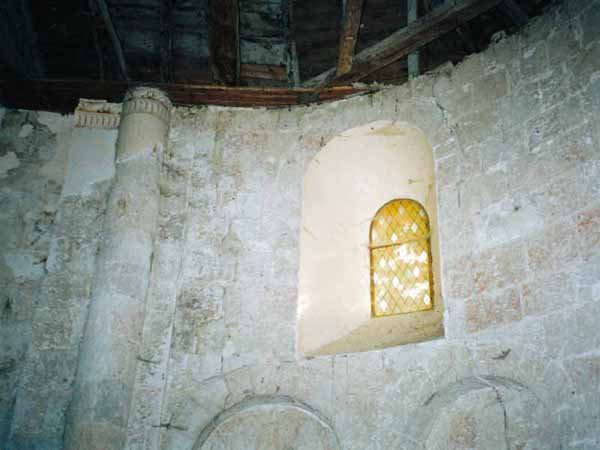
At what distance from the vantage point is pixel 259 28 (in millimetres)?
7055

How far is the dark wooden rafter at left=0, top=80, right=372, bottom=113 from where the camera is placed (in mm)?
6895

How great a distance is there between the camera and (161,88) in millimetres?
6945

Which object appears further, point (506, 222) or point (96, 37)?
point (96, 37)

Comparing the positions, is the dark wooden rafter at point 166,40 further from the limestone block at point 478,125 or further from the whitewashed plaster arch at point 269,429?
the whitewashed plaster arch at point 269,429

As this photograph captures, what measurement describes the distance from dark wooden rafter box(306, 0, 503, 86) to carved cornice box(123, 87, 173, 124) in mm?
1330

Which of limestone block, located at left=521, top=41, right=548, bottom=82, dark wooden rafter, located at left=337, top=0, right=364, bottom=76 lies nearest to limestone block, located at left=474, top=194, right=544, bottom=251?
limestone block, located at left=521, top=41, right=548, bottom=82

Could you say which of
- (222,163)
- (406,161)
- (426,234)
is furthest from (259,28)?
(426,234)

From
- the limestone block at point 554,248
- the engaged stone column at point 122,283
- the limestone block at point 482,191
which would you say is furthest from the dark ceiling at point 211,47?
the limestone block at point 554,248

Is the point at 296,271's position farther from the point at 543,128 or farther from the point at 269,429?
the point at 543,128

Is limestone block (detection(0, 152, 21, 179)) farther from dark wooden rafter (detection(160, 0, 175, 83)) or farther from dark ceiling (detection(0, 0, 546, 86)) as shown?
dark wooden rafter (detection(160, 0, 175, 83))

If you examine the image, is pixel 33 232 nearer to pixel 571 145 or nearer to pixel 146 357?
pixel 146 357

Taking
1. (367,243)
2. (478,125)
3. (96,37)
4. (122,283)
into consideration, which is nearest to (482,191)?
(478,125)

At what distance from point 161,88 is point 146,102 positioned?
0.69 ft

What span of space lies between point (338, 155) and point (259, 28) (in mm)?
1378
